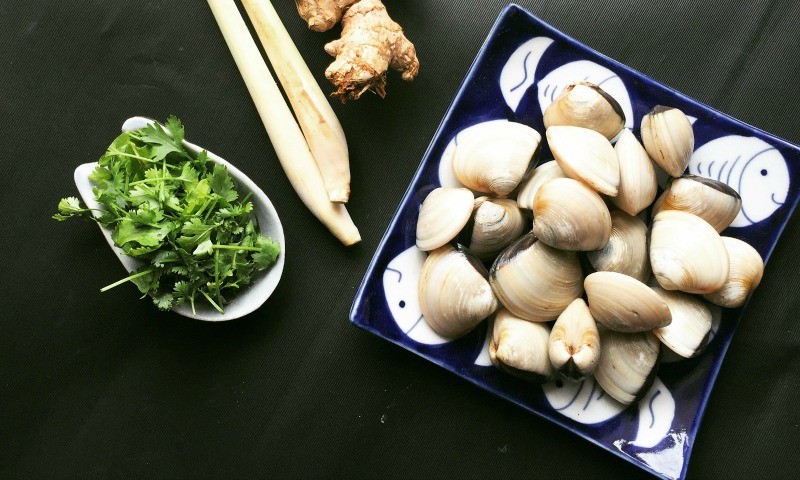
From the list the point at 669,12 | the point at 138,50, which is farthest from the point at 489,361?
the point at 138,50

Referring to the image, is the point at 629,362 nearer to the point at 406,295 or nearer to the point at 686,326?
the point at 686,326

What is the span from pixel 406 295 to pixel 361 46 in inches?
14.7

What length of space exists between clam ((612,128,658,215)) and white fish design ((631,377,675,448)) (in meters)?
0.27

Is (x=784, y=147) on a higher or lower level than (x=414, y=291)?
higher

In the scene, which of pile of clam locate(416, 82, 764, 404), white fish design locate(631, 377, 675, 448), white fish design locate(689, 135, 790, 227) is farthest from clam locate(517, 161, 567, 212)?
white fish design locate(631, 377, 675, 448)

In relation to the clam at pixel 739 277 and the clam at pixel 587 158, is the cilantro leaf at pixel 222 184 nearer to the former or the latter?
the clam at pixel 587 158

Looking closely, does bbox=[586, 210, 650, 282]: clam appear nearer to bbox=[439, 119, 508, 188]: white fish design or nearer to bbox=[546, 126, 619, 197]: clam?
Result: bbox=[546, 126, 619, 197]: clam

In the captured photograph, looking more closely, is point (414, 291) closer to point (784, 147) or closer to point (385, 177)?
point (385, 177)

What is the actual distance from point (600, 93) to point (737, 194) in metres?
0.24

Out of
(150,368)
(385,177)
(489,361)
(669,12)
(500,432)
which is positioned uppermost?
(669,12)

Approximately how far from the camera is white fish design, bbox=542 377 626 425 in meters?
0.91

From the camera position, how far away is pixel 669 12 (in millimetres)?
996

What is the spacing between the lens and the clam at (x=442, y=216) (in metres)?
0.85

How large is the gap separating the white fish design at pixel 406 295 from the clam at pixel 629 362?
247 mm
